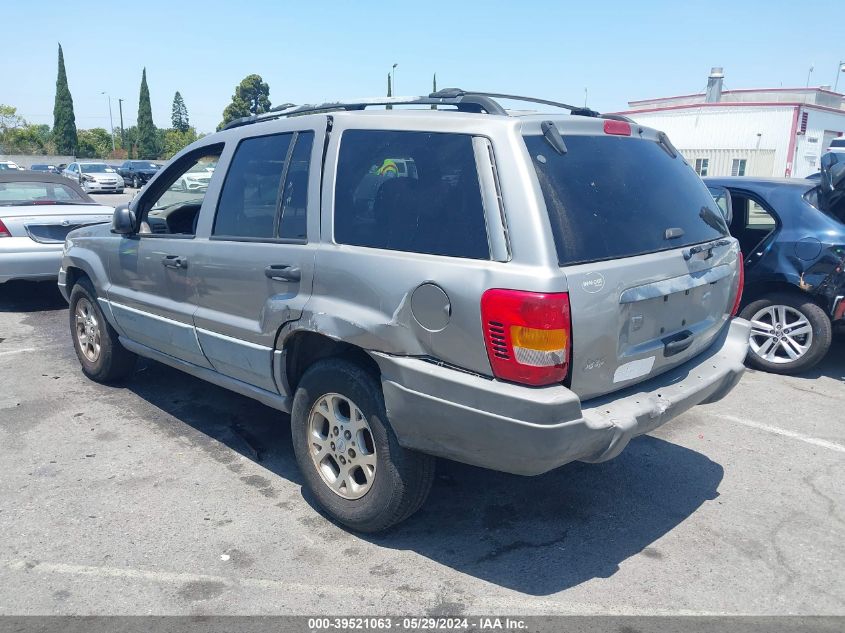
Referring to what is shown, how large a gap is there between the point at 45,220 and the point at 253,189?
206 inches

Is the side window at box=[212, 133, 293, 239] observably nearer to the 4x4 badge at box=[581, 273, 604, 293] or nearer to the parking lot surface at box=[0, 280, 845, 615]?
the parking lot surface at box=[0, 280, 845, 615]

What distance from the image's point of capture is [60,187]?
29.8 ft

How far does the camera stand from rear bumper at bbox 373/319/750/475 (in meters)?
2.71

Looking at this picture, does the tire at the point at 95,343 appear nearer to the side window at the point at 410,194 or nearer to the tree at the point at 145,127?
the side window at the point at 410,194

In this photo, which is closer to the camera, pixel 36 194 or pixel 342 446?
pixel 342 446

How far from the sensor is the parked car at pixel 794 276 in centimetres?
579

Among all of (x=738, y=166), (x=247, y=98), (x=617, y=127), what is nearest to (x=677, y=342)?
(x=617, y=127)

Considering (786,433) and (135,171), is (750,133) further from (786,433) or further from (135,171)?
(135,171)

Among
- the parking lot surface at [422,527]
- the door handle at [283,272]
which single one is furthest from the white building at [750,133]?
the door handle at [283,272]

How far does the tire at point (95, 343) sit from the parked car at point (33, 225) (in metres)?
2.30

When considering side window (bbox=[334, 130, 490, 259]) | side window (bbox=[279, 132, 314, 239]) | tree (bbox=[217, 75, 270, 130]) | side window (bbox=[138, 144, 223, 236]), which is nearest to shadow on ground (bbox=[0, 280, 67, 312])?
side window (bbox=[138, 144, 223, 236])

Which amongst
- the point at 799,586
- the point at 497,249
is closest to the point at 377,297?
the point at 497,249

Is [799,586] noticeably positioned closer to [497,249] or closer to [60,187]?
[497,249]

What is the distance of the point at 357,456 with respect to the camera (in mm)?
3398
